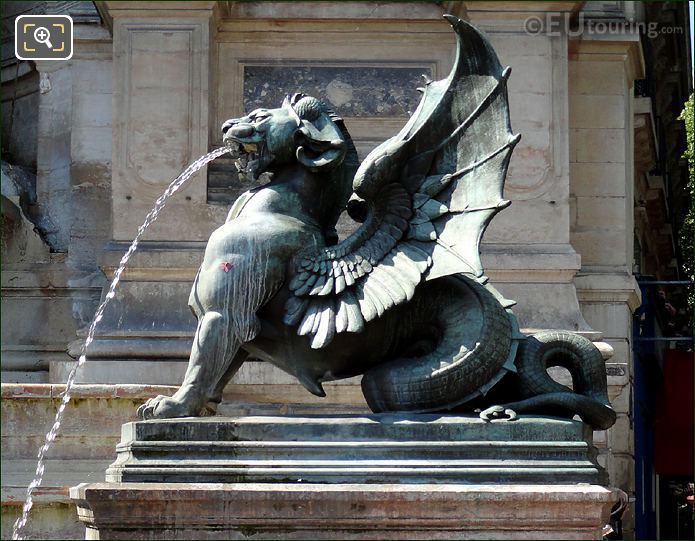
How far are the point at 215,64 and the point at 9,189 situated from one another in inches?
94.8

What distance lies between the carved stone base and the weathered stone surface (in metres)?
0.13

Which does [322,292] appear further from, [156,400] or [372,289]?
[156,400]

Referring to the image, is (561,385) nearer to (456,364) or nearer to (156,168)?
(456,364)

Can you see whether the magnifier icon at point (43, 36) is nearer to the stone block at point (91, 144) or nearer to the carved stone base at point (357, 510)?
the stone block at point (91, 144)

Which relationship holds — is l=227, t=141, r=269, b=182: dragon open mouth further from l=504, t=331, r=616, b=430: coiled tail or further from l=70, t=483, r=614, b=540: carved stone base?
l=70, t=483, r=614, b=540: carved stone base

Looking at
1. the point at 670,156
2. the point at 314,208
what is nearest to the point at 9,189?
the point at 314,208

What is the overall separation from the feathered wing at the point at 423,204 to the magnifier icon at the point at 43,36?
8.17 m

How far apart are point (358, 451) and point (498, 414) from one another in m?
0.75

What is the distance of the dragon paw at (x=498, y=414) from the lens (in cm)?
753

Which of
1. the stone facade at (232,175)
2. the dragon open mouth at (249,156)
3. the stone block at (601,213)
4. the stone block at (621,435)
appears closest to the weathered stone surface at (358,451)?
the dragon open mouth at (249,156)

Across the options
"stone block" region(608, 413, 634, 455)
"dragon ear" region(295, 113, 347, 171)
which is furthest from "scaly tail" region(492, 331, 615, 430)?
"stone block" region(608, 413, 634, 455)

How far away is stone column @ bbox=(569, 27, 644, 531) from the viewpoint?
14281mm

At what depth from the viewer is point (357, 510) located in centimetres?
709

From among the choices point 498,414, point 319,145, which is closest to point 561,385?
point 498,414
